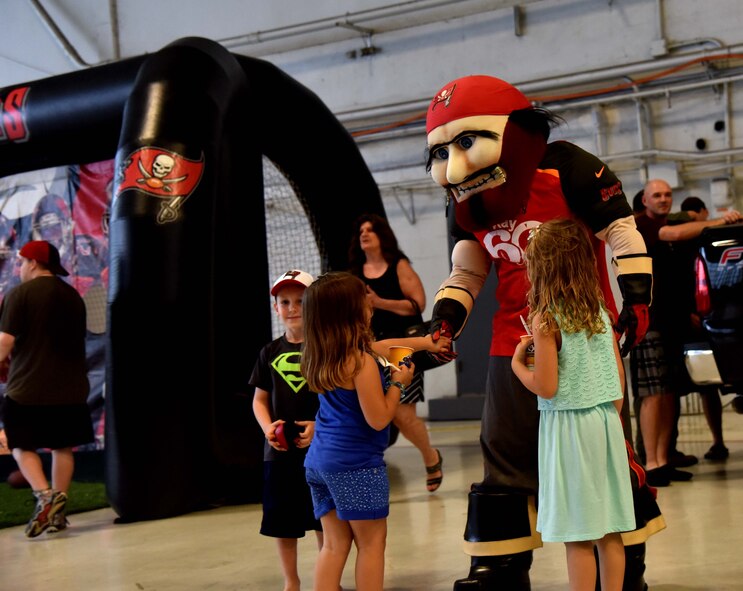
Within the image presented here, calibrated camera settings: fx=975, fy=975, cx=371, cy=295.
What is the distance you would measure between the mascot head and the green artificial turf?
3269 millimetres

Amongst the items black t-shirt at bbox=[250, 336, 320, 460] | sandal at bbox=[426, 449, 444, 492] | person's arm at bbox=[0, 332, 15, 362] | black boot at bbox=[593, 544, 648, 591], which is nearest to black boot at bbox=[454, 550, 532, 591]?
black boot at bbox=[593, 544, 648, 591]

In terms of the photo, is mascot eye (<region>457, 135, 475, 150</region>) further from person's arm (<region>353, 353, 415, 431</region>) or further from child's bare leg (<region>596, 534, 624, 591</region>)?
child's bare leg (<region>596, 534, 624, 591</region>)

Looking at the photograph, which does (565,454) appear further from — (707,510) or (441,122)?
(707,510)

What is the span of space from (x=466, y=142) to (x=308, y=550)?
5.95 feet

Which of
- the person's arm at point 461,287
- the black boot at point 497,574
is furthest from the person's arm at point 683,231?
the black boot at point 497,574

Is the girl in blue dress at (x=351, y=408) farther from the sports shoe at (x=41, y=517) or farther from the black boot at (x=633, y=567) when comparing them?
the sports shoe at (x=41, y=517)

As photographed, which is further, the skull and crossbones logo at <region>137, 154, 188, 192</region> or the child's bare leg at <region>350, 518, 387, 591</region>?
the skull and crossbones logo at <region>137, 154, 188, 192</region>

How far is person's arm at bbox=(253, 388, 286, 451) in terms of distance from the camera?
2.92 metres

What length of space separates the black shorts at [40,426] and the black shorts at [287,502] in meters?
2.09

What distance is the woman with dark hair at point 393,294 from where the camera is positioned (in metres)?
4.91

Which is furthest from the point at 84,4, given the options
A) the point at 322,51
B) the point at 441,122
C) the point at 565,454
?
the point at 565,454

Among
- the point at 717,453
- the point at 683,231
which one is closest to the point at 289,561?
the point at 683,231

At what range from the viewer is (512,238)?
2.80 meters

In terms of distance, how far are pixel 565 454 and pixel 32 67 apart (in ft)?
34.5
